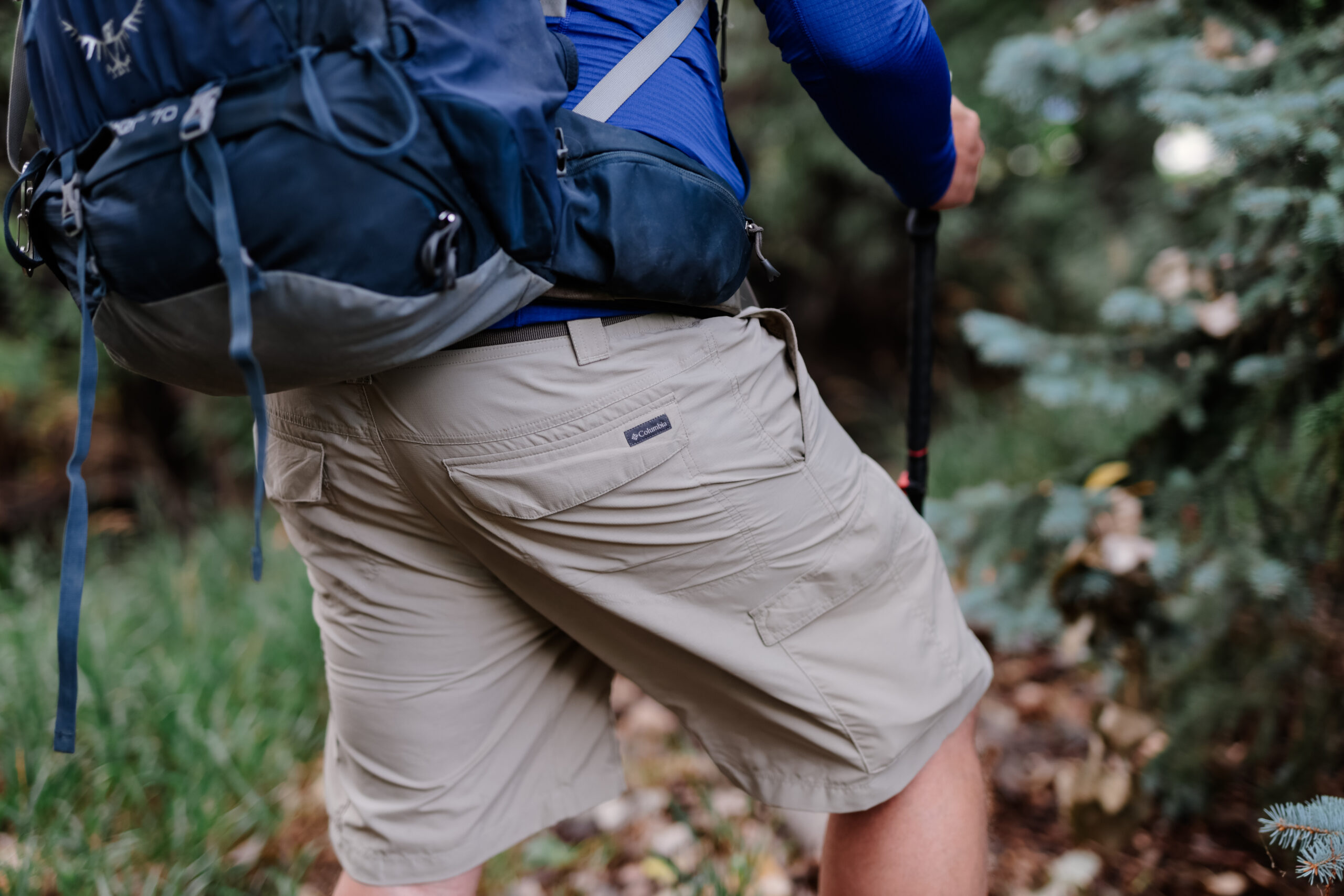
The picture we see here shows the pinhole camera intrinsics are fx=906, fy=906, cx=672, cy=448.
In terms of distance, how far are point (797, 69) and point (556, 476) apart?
0.59m

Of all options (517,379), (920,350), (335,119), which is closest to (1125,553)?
(920,350)

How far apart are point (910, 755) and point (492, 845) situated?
24.8 inches

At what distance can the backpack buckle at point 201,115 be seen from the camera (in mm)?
790

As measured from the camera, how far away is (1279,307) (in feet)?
5.91

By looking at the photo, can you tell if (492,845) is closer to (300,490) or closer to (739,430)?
(300,490)

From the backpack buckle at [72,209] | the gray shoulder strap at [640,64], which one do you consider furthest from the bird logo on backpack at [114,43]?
the gray shoulder strap at [640,64]

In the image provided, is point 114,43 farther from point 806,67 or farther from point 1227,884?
point 1227,884

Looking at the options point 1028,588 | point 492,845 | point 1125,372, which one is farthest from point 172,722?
point 1125,372

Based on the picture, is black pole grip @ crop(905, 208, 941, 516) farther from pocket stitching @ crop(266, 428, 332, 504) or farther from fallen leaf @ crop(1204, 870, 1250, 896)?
fallen leaf @ crop(1204, 870, 1250, 896)

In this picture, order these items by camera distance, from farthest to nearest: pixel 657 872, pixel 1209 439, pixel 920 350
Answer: pixel 657 872 → pixel 1209 439 → pixel 920 350

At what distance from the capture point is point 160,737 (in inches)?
95.1

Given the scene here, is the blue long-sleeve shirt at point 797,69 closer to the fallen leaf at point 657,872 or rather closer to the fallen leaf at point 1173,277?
the fallen leaf at point 1173,277

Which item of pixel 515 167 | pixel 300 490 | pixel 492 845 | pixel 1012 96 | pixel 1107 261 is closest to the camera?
pixel 515 167

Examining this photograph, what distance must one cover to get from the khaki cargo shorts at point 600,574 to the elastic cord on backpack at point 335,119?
0.28 m
